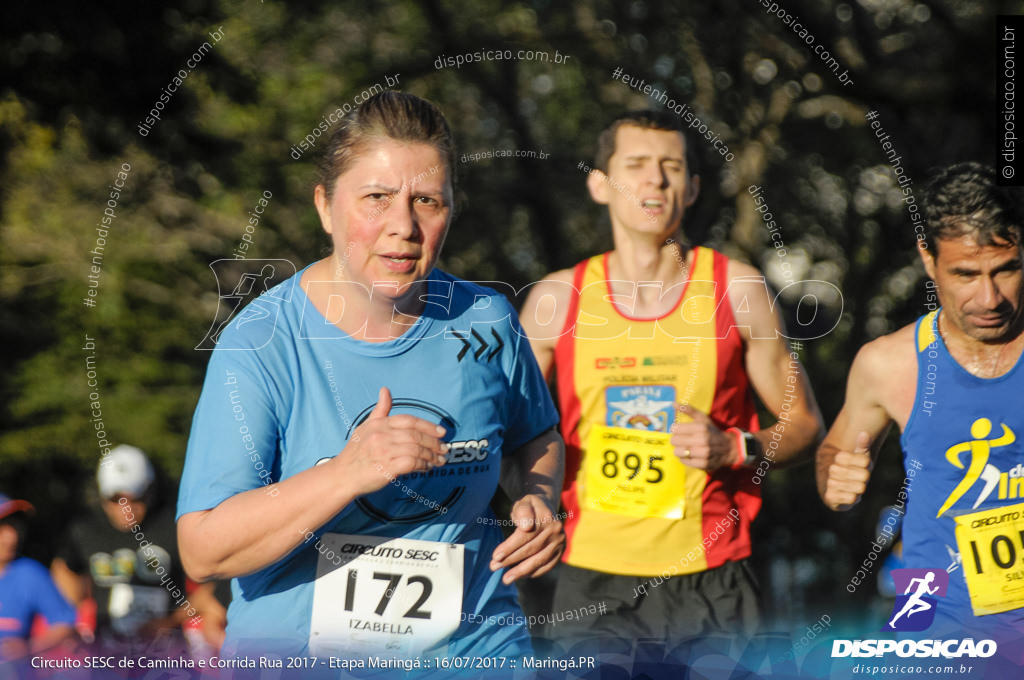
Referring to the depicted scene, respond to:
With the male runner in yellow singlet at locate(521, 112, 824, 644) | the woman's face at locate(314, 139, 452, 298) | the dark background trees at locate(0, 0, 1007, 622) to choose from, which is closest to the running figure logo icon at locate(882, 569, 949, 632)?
the male runner in yellow singlet at locate(521, 112, 824, 644)

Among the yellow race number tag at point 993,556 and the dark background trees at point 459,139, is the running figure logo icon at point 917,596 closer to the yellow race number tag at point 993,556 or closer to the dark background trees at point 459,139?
the yellow race number tag at point 993,556

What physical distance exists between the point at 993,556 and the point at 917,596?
0.29m

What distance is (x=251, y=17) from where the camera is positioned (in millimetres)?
4590

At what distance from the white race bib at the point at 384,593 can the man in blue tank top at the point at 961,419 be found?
149 centimetres

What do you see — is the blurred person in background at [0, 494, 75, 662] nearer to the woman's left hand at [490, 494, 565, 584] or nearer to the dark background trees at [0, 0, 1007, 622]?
the dark background trees at [0, 0, 1007, 622]

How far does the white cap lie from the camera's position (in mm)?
4082

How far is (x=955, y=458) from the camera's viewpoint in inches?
134

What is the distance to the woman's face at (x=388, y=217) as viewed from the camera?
2.77 meters

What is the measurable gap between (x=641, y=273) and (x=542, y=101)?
1507 millimetres

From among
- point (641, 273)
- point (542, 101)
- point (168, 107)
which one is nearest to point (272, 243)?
point (168, 107)

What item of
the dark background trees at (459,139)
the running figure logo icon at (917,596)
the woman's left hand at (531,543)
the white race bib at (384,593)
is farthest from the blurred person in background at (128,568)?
the running figure logo icon at (917,596)

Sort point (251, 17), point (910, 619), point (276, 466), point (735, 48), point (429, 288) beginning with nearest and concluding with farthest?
1. point (276, 466)
2. point (429, 288)
3. point (910, 619)
4. point (251, 17)
5. point (735, 48)

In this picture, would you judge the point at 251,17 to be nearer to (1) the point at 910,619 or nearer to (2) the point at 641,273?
(2) the point at 641,273

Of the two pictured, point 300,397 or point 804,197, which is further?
point 804,197
